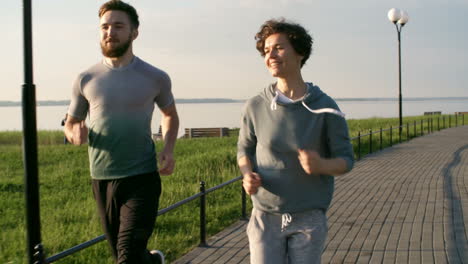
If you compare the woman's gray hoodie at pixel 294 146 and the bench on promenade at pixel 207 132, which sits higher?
the woman's gray hoodie at pixel 294 146

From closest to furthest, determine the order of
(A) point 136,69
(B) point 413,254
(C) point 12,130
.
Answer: (A) point 136,69 < (B) point 413,254 < (C) point 12,130

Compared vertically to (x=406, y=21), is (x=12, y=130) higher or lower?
lower

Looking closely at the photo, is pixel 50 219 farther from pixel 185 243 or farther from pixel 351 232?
pixel 351 232

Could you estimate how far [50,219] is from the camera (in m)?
9.37

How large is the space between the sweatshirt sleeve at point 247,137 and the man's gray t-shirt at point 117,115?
722 millimetres

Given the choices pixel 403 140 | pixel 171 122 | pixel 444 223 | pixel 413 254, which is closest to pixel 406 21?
pixel 403 140

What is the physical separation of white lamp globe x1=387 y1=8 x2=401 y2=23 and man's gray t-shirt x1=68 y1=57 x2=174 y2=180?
2282 cm

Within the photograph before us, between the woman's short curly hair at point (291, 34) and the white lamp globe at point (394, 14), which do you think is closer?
the woman's short curly hair at point (291, 34)

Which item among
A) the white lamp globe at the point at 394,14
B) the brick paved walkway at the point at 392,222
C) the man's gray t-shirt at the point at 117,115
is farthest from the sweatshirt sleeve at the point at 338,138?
the white lamp globe at the point at 394,14

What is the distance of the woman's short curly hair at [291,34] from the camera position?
301 centimetres

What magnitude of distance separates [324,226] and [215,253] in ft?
11.5

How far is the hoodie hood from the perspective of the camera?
2925 mm

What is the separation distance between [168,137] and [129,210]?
55cm

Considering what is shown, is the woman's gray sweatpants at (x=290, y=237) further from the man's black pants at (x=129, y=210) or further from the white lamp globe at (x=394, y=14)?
the white lamp globe at (x=394, y=14)
